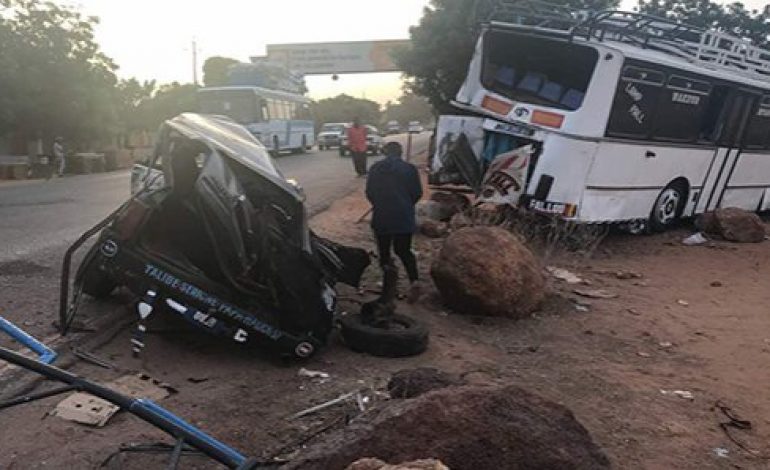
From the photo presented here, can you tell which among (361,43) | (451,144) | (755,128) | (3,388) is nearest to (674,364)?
(3,388)

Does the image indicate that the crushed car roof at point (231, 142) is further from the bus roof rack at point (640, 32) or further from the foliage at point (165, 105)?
the foliage at point (165, 105)

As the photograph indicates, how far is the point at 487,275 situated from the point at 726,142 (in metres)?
7.81

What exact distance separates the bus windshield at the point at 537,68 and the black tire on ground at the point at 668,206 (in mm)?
2618

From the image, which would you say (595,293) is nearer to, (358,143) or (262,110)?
(358,143)

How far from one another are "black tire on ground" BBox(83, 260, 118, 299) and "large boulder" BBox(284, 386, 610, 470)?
3.78 metres

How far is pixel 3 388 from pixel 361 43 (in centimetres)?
4503

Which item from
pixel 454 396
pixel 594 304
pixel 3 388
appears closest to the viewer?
pixel 454 396

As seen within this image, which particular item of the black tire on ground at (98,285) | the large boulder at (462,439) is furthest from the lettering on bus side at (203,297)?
the large boulder at (462,439)

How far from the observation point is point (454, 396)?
2943 millimetres

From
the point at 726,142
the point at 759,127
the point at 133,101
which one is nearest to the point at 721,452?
the point at 726,142

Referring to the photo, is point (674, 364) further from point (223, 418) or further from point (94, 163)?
point (94, 163)

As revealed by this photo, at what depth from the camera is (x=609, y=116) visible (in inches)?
391

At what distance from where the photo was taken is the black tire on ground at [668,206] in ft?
38.9

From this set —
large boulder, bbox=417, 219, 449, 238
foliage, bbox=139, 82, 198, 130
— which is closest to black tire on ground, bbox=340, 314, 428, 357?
large boulder, bbox=417, 219, 449, 238
